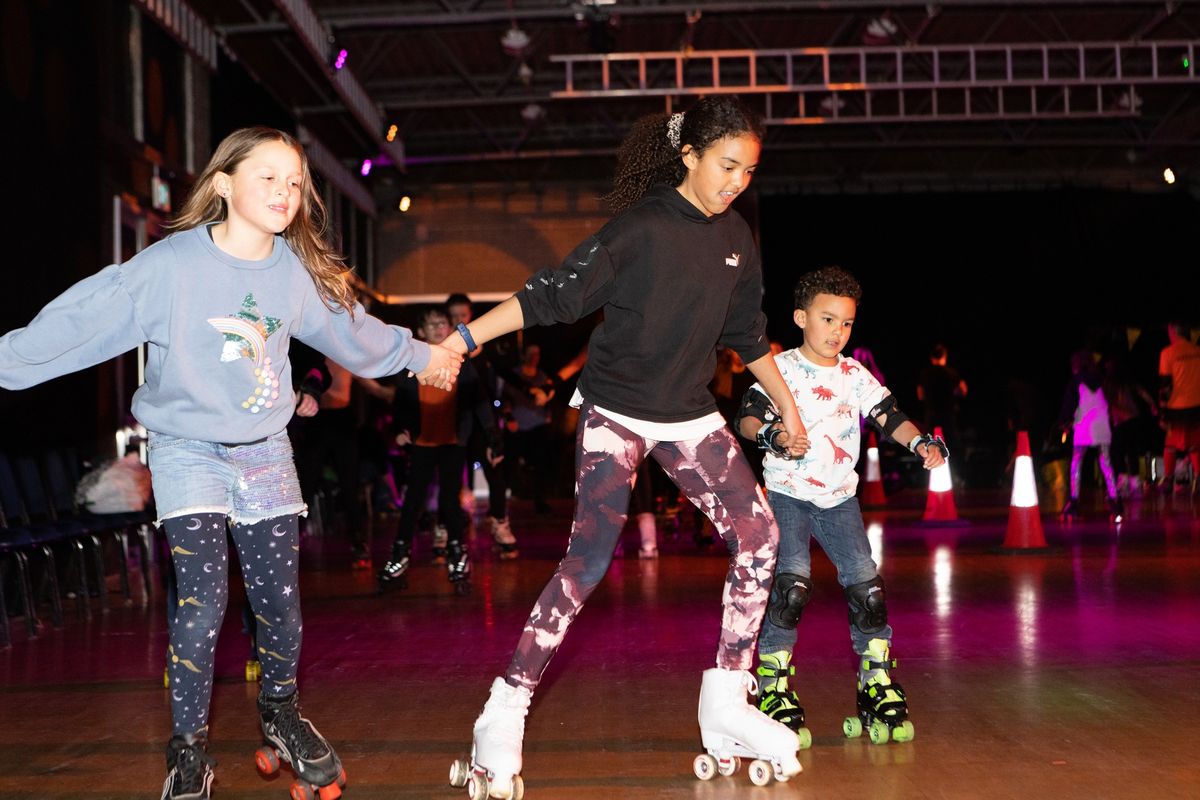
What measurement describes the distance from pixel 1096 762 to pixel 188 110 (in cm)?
1084

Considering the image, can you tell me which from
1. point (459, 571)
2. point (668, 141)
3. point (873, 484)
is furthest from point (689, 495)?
point (873, 484)

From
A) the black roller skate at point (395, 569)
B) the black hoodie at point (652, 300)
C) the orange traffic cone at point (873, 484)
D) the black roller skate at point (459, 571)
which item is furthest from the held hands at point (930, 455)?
the orange traffic cone at point (873, 484)

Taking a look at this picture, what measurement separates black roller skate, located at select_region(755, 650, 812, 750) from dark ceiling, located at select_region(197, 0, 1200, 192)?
10242mm

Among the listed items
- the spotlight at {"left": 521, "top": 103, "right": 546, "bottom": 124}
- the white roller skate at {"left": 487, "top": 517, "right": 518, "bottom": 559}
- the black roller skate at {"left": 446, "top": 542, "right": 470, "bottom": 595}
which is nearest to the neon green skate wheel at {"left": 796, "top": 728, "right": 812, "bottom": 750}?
the black roller skate at {"left": 446, "top": 542, "right": 470, "bottom": 595}

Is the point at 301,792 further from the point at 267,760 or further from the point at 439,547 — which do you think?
the point at 439,547

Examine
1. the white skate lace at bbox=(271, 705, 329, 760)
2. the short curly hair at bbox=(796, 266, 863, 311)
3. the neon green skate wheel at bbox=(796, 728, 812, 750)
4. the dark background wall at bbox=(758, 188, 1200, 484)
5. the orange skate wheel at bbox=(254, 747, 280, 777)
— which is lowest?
the neon green skate wheel at bbox=(796, 728, 812, 750)

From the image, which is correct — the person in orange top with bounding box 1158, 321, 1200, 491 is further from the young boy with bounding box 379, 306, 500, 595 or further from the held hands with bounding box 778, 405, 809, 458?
the held hands with bounding box 778, 405, 809, 458

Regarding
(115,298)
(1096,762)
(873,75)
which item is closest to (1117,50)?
(873,75)

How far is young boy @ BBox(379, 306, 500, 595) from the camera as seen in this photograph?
7.90 m

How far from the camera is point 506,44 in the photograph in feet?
50.1

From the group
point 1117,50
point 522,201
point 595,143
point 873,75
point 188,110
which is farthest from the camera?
point 522,201

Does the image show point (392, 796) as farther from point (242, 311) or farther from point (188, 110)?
point (188, 110)

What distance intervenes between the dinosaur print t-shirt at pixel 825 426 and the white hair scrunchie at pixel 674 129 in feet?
2.70

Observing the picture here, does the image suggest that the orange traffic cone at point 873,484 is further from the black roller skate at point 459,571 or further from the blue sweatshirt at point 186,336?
the blue sweatshirt at point 186,336
